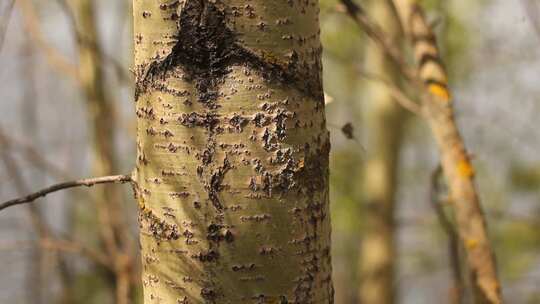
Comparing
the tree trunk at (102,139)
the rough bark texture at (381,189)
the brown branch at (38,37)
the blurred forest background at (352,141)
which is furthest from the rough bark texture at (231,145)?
the blurred forest background at (352,141)

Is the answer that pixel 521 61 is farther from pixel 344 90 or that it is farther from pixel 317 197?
pixel 317 197

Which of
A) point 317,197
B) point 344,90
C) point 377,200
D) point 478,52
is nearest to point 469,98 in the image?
point 478,52

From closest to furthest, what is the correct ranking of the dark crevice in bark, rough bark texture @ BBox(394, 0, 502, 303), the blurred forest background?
the dark crevice in bark
rough bark texture @ BBox(394, 0, 502, 303)
the blurred forest background

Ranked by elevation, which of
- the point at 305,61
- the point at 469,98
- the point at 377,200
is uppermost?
the point at 469,98

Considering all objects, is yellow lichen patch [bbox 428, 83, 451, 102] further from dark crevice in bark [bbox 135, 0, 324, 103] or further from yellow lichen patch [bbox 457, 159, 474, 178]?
dark crevice in bark [bbox 135, 0, 324, 103]

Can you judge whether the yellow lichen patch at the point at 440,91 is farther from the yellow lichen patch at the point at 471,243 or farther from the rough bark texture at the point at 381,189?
the rough bark texture at the point at 381,189

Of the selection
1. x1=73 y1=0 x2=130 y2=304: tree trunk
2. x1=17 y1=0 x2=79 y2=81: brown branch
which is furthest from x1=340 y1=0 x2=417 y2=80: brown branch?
x1=17 y1=0 x2=79 y2=81: brown branch

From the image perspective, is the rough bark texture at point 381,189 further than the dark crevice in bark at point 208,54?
Yes

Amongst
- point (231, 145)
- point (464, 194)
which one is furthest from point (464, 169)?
point (231, 145)
